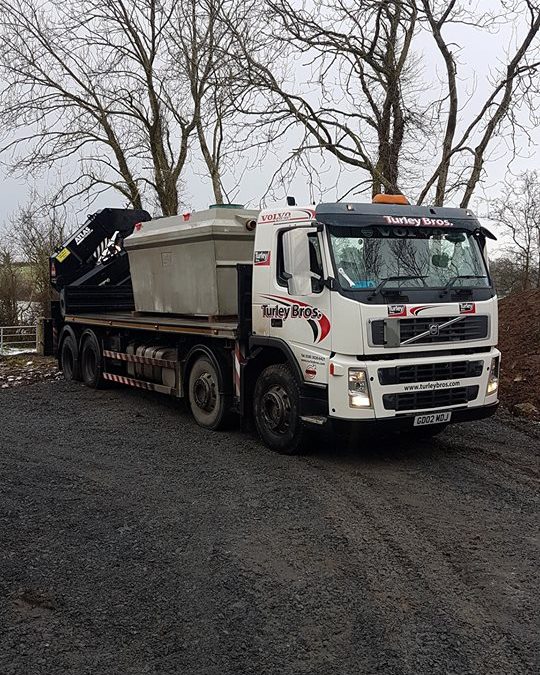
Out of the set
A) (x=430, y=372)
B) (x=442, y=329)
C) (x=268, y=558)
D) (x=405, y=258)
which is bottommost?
(x=268, y=558)

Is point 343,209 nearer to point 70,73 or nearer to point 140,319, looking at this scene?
point 140,319

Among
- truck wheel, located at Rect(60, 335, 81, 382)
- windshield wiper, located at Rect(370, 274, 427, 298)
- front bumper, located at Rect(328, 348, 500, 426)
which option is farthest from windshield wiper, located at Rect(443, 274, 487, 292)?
truck wheel, located at Rect(60, 335, 81, 382)

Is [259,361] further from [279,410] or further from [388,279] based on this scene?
[388,279]

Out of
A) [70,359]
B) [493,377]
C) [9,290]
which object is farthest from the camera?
[9,290]

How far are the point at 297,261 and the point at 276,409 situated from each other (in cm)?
165

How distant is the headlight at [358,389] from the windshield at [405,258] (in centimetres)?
85

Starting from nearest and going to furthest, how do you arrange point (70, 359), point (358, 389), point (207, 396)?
point (358, 389), point (207, 396), point (70, 359)

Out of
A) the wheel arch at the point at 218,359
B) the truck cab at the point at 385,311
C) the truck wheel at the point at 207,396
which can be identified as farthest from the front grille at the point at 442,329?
the truck wheel at the point at 207,396

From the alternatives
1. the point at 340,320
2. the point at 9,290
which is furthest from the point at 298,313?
the point at 9,290

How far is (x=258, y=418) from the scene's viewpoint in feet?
27.0

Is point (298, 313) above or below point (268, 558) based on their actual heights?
above

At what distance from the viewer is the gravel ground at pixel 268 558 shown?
371 cm

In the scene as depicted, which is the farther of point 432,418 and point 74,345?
point 74,345

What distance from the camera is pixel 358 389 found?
22.7 feet
